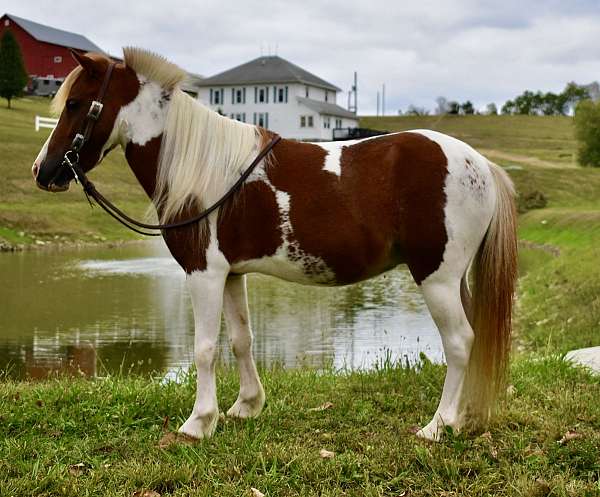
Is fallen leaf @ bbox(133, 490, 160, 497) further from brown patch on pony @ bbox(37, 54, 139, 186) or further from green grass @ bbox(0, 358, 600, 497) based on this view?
brown patch on pony @ bbox(37, 54, 139, 186)

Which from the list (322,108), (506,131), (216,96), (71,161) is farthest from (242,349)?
(506,131)

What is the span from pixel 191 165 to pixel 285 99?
199 ft

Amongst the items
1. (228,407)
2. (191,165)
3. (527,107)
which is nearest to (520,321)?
(228,407)

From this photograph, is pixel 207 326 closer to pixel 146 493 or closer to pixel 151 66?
pixel 146 493

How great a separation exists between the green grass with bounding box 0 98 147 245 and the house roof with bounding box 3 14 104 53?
36.7 metres

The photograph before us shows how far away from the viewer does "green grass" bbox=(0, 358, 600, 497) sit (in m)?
3.82

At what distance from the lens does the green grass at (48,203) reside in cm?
2786

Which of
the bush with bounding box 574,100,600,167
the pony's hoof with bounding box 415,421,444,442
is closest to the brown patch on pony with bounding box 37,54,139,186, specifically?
the pony's hoof with bounding box 415,421,444,442

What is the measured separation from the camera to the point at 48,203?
3125 cm

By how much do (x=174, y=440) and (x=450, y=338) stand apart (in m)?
1.87

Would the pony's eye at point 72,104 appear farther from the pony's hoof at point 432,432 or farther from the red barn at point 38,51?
the red barn at point 38,51

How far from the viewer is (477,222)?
457cm

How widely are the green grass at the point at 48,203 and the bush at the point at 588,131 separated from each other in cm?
2947

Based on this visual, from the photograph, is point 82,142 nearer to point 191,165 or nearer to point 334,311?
point 191,165
